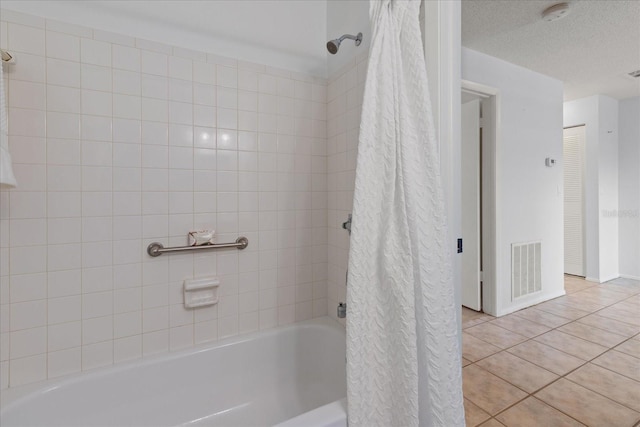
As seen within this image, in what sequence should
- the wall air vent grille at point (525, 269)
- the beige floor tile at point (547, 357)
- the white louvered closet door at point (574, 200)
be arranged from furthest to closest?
1. the white louvered closet door at point (574, 200)
2. the wall air vent grille at point (525, 269)
3. the beige floor tile at point (547, 357)

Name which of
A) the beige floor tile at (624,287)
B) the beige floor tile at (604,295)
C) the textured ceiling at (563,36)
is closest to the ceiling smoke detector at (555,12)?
the textured ceiling at (563,36)

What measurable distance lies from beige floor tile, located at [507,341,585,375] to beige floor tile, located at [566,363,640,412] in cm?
5

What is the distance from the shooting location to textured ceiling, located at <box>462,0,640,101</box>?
2.07 meters

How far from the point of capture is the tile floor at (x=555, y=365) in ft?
4.87

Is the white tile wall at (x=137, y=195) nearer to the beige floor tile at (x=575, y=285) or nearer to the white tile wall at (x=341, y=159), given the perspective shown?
the white tile wall at (x=341, y=159)

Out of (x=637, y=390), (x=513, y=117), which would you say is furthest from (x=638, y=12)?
(x=637, y=390)

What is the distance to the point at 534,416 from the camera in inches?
57.7

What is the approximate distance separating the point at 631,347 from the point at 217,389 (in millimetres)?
2740

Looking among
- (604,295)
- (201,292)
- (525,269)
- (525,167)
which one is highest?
(525,167)

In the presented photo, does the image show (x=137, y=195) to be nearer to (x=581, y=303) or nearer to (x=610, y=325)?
(x=610, y=325)

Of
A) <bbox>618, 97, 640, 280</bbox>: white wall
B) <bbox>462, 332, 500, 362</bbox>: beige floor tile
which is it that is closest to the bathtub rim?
<bbox>462, 332, 500, 362</bbox>: beige floor tile

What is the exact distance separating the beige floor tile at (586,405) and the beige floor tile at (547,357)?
0.17 meters

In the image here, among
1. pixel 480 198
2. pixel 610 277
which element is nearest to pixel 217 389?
pixel 480 198

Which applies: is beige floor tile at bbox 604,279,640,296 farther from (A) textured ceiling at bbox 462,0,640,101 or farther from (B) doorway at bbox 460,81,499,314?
(A) textured ceiling at bbox 462,0,640,101
